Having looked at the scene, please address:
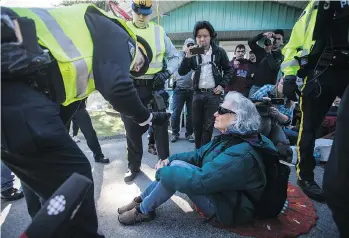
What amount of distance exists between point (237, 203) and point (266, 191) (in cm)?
22

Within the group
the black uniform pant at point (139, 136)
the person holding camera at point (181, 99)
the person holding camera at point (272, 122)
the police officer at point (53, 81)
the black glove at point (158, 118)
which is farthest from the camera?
the person holding camera at point (181, 99)

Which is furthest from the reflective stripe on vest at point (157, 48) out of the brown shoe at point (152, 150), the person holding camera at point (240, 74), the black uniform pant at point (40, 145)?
the person holding camera at point (240, 74)

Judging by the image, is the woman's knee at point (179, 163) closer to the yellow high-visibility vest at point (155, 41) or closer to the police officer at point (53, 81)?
the police officer at point (53, 81)

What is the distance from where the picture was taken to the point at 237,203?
170 cm

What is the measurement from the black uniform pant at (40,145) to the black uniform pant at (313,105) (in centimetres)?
173

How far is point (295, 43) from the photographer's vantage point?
211 centimetres

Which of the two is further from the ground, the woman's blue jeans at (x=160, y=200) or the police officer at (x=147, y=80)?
the police officer at (x=147, y=80)

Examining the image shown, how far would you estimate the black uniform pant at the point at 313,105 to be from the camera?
185 centimetres

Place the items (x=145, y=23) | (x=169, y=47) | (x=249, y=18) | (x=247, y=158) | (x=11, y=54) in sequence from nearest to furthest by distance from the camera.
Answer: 1. (x=11, y=54)
2. (x=247, y=158)
3. (x=145, y=23)
4. (x=169, y=47)
5. (x=249, y=18)

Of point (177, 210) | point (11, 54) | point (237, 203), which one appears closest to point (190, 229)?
point (177, 210)

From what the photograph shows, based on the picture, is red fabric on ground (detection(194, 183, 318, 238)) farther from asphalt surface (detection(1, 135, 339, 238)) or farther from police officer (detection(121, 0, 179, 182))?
police officer (detection(121, 0, 179, 182))

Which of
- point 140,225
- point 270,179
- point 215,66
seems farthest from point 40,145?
point 215,66

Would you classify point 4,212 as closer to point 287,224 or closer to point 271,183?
point 271,183

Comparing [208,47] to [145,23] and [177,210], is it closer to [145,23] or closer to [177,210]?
[145,23]
